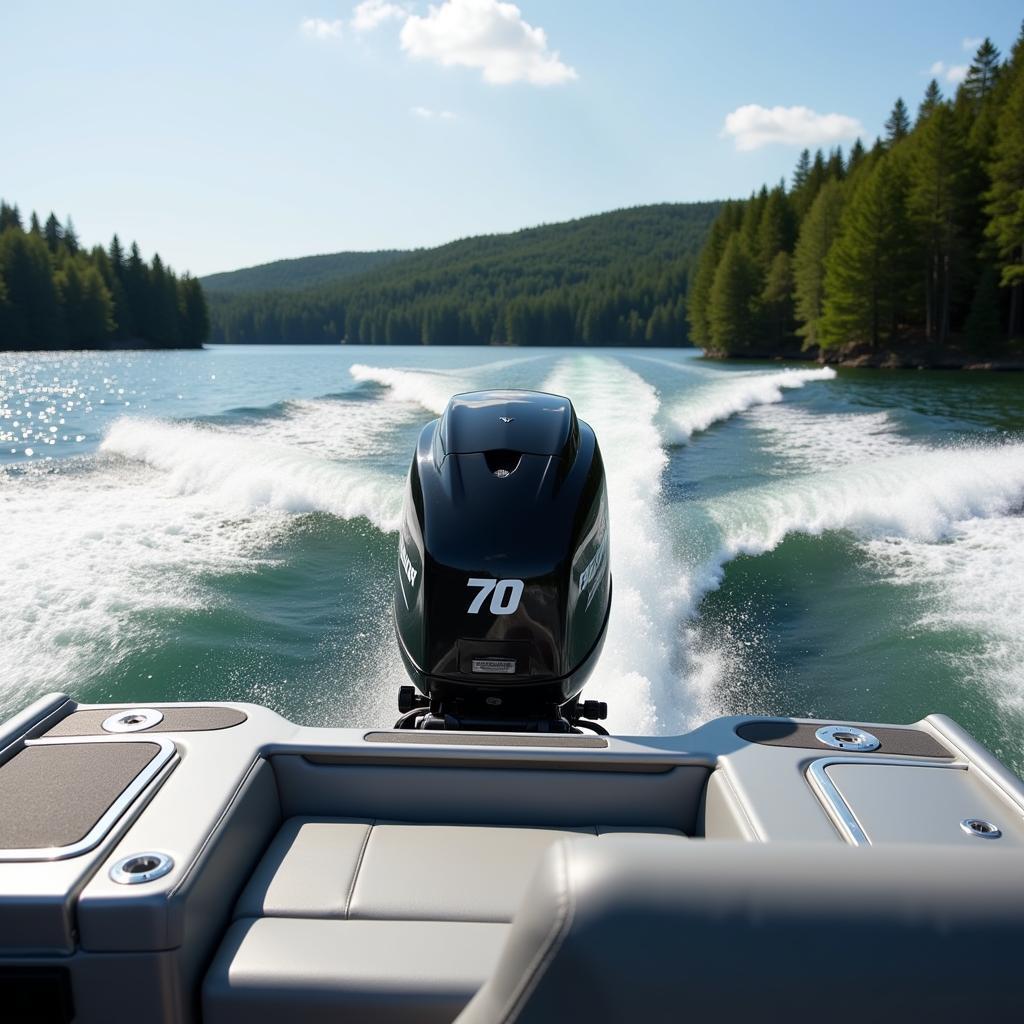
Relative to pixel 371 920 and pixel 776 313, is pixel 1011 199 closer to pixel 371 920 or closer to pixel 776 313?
pixel 776 313

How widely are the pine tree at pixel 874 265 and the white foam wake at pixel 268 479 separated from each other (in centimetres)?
2934

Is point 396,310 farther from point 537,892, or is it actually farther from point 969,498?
point 537,892

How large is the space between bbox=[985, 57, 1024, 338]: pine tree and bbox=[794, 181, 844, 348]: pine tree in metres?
7.49

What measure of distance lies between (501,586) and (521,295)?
81.7 meters

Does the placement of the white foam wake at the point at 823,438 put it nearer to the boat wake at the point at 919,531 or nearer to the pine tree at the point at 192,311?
the boat wake at the point at 919,531

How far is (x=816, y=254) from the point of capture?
3756 centimetres

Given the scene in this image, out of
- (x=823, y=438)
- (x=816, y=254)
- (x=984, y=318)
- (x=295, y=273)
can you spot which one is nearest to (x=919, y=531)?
(x=823, y=438)

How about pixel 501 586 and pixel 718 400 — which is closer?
pixel 501 586

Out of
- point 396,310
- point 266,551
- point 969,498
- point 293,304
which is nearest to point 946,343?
point 969,498

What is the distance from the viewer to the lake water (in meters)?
3.96

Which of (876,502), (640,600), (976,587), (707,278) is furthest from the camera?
(707,278)

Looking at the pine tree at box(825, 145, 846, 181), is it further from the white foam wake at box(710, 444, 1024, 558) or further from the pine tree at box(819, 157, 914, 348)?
the white foam wake at box(710, 444, 1024, 558)

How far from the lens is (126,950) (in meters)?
1.28

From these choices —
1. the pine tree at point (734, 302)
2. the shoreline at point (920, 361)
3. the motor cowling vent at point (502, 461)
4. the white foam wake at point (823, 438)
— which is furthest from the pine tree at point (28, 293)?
the motor cowling vent at point (502, 461)
